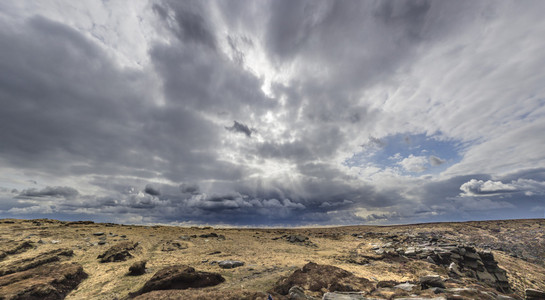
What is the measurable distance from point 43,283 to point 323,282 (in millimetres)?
19457

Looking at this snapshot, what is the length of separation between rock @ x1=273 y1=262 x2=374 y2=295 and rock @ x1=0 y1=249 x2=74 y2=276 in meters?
22.1

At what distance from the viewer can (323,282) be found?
49.1 ft

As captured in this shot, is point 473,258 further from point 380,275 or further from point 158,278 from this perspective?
point 158,278

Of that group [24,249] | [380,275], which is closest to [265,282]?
[380,275]

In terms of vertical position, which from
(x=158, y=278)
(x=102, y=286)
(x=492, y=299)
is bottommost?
(x=102, y=286)

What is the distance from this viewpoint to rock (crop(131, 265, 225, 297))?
1458 centimetres

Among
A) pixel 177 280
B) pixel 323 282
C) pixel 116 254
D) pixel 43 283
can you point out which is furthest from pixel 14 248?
pixel 323 282

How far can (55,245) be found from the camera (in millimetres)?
29609

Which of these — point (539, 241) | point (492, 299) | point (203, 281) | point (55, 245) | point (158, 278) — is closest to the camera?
point (492, 299)

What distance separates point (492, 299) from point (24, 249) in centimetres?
4533

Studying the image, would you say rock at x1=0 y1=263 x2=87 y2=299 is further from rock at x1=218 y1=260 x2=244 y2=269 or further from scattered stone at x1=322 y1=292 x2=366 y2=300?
scattered stone at x1=322 y1=292 x2=366 y2=300

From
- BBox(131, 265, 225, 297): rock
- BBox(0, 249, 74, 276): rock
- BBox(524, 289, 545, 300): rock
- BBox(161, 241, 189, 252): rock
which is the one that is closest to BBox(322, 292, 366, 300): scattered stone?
BBox(524, 289, 545, 300): rock

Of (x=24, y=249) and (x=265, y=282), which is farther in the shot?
(x=24, y=249)

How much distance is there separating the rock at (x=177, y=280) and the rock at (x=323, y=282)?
5728 mm
